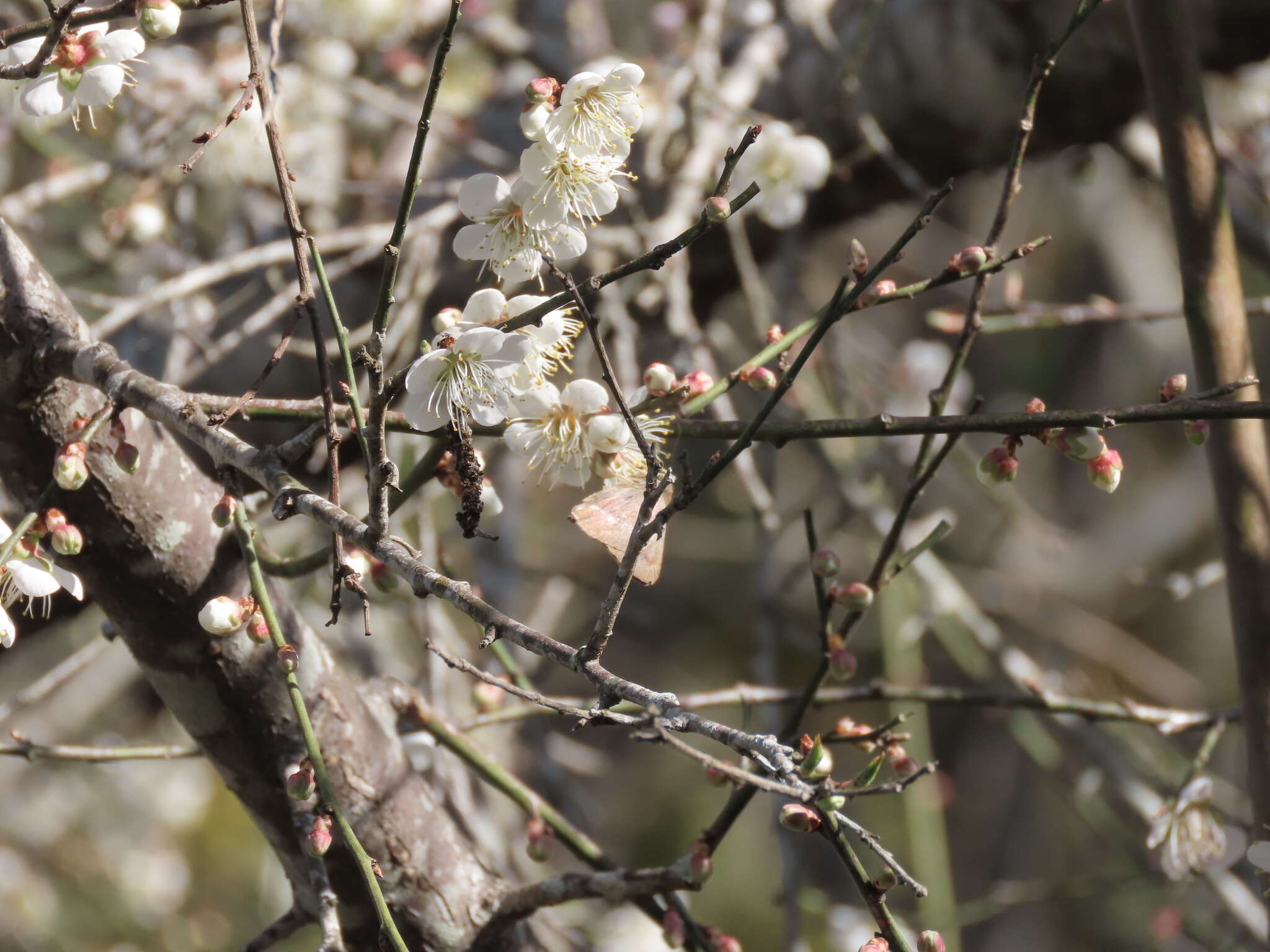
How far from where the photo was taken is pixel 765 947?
4.77 metres

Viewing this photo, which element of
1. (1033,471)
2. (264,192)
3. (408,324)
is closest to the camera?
(408,324)

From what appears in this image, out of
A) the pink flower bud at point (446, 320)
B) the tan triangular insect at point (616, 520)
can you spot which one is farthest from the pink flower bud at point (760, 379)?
the pink flower bud at point (446, 320)

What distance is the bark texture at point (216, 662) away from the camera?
0.83 m

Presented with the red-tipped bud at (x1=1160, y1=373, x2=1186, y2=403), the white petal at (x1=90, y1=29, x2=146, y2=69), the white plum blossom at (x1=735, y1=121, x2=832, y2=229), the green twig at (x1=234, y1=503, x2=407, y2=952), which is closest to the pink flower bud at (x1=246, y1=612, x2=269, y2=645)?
the green twig at (x1=234, y1=503, x2=407, y2=952)

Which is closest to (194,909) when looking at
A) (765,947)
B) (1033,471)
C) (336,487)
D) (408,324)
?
(765,947)

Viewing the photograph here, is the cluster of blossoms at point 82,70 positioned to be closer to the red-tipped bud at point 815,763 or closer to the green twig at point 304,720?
the green twig at point 304,720

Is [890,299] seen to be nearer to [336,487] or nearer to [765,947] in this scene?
[336,487]

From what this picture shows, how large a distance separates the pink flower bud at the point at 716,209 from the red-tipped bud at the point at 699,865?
1.77 ft

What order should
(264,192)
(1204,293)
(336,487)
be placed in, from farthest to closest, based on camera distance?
(264,192) < (1204,293) < (336,487)

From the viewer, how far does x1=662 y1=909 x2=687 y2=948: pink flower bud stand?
0.96 metres

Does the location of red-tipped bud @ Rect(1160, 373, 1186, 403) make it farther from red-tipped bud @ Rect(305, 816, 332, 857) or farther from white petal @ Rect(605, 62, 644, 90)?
red-tipped bud @ Rect(305, 816, 332, 857)

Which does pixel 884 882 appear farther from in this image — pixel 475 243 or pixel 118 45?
pixel 118 45

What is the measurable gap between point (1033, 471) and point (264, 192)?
4.21 meters

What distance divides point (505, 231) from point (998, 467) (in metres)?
0.43
